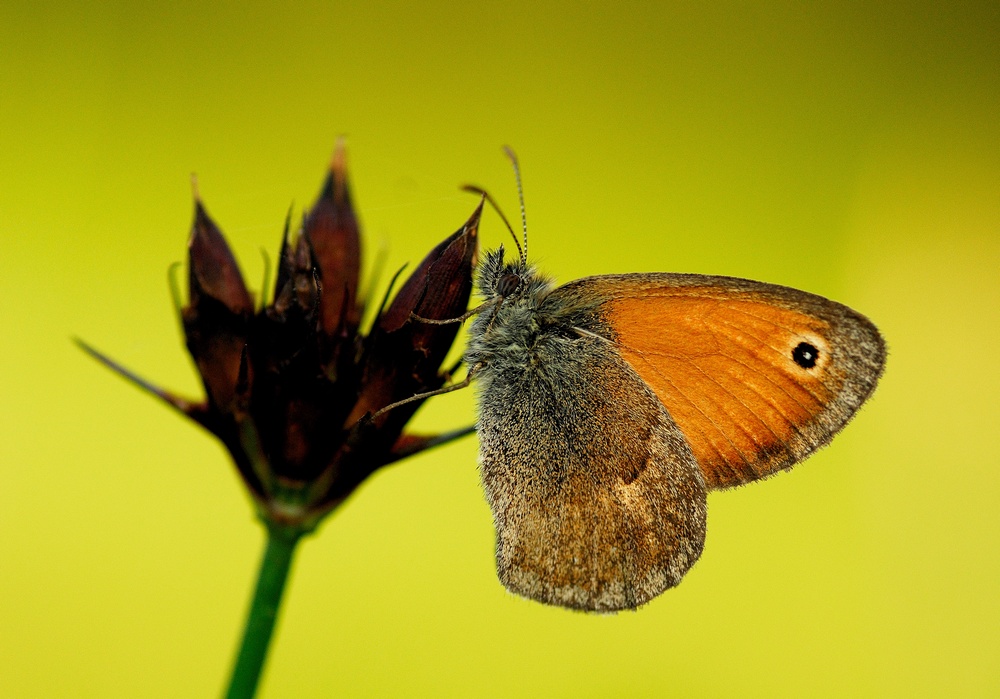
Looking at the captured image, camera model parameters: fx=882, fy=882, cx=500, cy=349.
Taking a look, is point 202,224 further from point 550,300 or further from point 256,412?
point 550,300

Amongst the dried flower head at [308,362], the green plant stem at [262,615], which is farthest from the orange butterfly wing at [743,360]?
the green plant stem at [262,615]

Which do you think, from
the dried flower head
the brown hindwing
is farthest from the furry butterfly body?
the dried flower head

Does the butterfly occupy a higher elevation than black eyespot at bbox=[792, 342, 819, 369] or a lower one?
lower

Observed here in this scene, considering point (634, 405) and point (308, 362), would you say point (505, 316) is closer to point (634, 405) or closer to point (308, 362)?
point (634, 405)

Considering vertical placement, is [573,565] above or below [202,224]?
below

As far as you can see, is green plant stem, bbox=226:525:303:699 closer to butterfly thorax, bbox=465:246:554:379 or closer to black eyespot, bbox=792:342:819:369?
butterfly thorax, bbox=465:246:554:379

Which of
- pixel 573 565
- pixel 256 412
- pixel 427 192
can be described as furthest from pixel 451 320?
pixel 427 192

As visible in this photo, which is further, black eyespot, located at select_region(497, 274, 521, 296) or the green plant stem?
black eyespot, located at select_region(497, 274, 521, 296)
